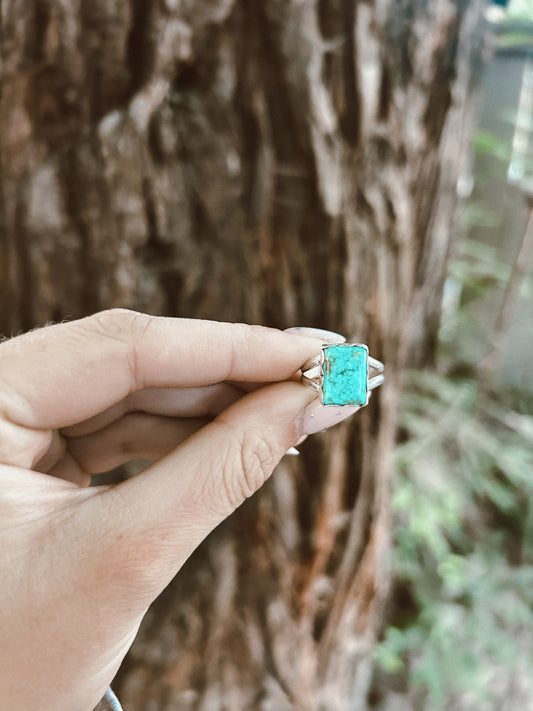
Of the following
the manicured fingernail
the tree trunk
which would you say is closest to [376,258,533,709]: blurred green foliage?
the tree trunk

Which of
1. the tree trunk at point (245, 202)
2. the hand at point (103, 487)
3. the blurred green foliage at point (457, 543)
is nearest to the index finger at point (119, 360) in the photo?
the hand at point (103, 487)

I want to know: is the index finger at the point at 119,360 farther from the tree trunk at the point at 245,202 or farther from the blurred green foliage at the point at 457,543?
the blurred green foliage at the point at 457,543

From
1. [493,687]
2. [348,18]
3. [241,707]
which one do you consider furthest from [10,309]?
[493,687]

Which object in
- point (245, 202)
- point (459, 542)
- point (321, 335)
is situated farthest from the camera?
point (459, 542)

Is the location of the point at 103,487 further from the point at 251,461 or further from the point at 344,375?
the point at 344,375

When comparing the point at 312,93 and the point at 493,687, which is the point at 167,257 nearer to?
the point at 312,93

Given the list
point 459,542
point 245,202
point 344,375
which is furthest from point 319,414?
point 459,542
